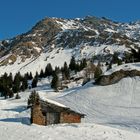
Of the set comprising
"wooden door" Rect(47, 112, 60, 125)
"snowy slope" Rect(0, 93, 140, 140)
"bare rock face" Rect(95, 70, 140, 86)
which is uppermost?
"bare rock face" Rect(95, 70, 140, 86)

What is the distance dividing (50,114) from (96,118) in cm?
1548

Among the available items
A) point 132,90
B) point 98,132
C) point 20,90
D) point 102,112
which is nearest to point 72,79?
point 20,90

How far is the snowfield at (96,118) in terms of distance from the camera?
35.9 meters

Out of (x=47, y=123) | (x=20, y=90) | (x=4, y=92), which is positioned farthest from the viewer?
(x=20, y=90)

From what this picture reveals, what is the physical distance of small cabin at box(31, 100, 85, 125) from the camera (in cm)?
4659

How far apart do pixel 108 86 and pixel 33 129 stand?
4469cm

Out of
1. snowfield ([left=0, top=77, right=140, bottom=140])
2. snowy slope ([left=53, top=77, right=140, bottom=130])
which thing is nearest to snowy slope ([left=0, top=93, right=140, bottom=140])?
snowfield ([left=0, top=77, right=140, bottom=140])

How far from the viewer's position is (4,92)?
A: 448ft

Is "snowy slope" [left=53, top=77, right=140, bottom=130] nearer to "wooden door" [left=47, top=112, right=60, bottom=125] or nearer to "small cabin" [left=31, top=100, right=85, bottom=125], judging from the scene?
"small cabin" [left=31, top=100, right=85, bottom=125]

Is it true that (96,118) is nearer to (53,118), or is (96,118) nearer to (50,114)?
(53,118)

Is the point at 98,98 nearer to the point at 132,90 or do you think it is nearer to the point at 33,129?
the point at 132,90

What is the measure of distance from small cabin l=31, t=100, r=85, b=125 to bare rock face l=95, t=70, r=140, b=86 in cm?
3564

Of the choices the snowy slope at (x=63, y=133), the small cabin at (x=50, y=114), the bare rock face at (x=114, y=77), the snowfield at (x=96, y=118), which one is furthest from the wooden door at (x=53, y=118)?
the bare rock face at (x=114, y=77)

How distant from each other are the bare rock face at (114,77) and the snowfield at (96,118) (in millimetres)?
1568
